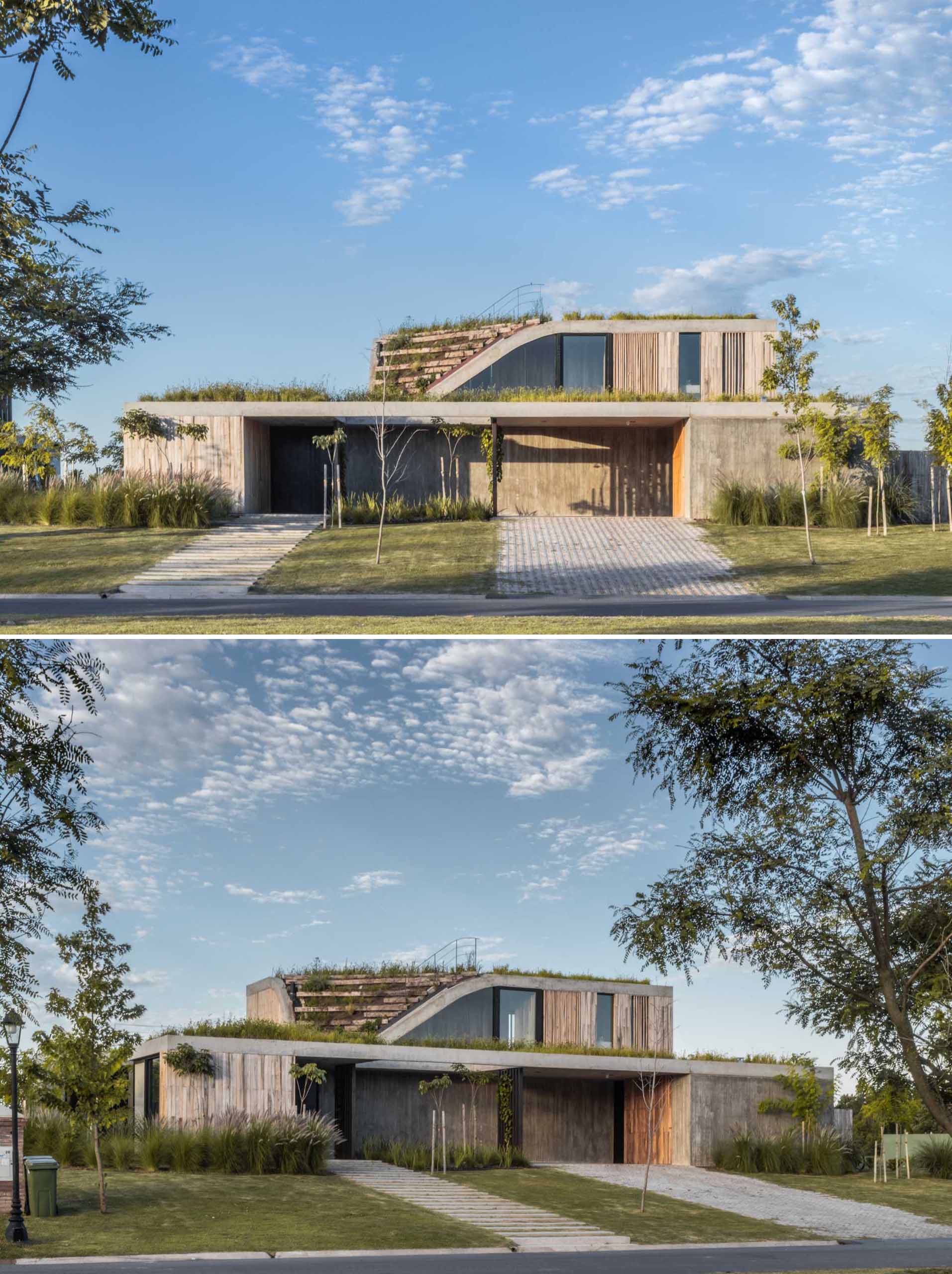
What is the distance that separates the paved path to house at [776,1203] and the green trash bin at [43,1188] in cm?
1077

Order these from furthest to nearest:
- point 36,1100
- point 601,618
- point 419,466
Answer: point 419,466
point 601,618
point 36,1100

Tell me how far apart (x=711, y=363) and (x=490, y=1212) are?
28.5 meters

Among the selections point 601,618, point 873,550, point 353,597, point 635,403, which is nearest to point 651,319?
point 635,403

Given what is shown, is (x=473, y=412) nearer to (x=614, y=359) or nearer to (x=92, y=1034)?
(x=614, y=359)

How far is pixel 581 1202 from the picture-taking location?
21484mm

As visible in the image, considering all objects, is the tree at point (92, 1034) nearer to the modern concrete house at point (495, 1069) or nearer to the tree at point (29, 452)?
the modern concrete house at point (495, 1069)

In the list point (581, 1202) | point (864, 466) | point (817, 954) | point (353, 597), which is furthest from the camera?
point (864, 466)

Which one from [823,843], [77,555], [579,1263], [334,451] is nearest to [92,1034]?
[579,1263]

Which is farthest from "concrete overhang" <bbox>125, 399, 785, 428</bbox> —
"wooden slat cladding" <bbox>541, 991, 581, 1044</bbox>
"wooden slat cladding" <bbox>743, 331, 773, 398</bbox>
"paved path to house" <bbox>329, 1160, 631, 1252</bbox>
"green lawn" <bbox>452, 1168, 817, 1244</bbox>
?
"paved path to house" <bbox>329, 1160, 631, 1252</bbox>

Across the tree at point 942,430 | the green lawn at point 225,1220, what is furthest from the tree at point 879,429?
the green lawn at point 225,1220

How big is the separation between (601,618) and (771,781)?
1053 cm

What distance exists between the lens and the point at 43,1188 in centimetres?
1719

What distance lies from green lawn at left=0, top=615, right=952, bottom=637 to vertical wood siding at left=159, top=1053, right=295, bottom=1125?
8.65m

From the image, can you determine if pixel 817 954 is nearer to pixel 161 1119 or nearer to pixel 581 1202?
pixel 581 1202
